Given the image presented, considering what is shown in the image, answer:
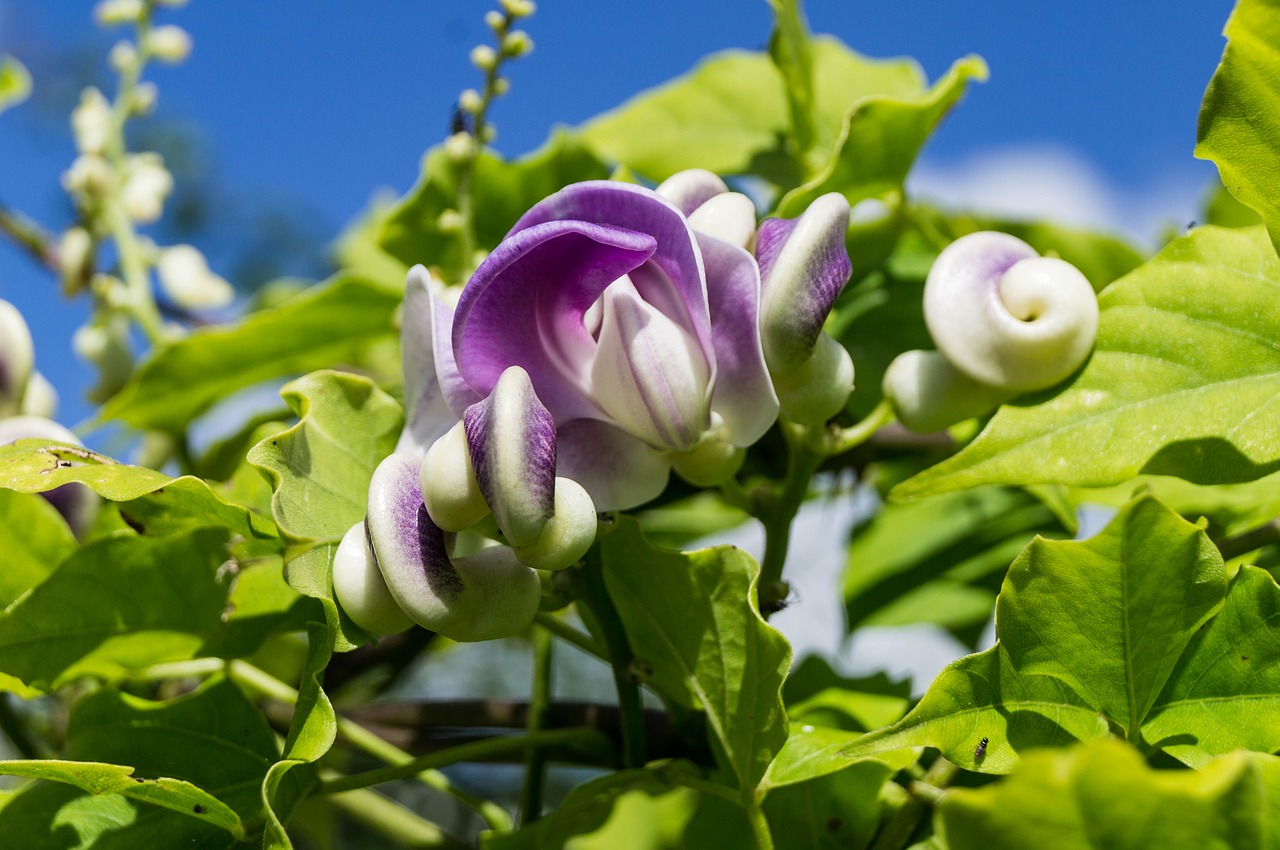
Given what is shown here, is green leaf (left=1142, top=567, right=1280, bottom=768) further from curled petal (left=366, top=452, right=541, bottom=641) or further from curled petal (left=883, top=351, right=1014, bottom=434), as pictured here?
curled petal (left=366, top=452, right=541, bottom=641)

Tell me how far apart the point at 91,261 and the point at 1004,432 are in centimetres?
84

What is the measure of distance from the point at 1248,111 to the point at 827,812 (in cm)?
36

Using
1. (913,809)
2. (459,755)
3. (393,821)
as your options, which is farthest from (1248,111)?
(393,821)

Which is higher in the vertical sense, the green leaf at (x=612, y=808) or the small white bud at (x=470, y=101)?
the small white bud at (x=470, y=101)

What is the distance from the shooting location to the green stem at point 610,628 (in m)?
0.51

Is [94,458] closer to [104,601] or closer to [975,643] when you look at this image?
[104,601]

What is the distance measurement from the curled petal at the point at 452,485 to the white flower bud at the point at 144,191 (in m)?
0.70

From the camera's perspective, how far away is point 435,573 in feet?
1.39

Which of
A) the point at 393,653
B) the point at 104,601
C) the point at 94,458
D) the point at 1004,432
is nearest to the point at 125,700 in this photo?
the point at 104,601

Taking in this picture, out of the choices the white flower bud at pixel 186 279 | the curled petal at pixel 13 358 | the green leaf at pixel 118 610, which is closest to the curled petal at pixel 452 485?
the green leaf at pixel 118 610

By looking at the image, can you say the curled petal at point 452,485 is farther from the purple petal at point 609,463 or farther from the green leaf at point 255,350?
the green leaf at point 255,350

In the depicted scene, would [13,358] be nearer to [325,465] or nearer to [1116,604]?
[325,465]

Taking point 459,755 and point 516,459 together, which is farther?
point 459,755

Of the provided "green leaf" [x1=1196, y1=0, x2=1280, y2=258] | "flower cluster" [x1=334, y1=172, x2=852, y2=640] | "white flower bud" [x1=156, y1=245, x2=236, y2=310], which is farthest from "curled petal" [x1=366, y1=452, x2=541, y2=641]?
"white flower bud" [x1=156, y1=245, x2=236, y2=310]
